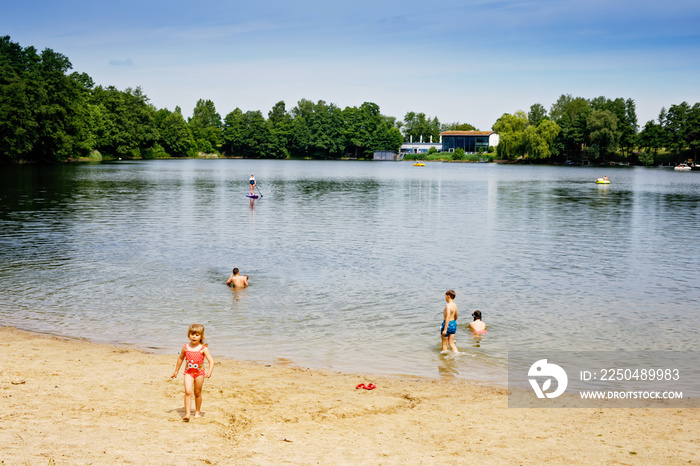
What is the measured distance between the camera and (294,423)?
10.0m

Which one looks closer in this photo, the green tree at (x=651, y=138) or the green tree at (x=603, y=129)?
the green tree at (x=603, y=129)

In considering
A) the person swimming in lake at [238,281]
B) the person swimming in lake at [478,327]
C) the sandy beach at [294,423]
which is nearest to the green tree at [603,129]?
the person swimming in lake at [238,281]

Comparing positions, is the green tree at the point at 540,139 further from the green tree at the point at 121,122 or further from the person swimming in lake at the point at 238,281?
the person swimming in lake at the point at 238,281

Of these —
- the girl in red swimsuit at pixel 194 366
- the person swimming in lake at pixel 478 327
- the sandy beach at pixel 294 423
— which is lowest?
the person swimming in lake at pixel 478 327

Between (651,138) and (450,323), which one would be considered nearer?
(450,323)

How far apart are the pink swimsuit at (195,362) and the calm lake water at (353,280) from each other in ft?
15.7

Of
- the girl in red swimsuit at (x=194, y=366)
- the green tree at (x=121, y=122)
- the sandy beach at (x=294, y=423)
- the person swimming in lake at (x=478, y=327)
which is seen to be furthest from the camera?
the green tree at (x=121, y=122)

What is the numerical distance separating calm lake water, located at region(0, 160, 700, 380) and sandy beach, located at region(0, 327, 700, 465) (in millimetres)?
2282

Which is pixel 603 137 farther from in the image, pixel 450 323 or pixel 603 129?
pixel 450 323

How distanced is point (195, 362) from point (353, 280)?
14546 millimetres

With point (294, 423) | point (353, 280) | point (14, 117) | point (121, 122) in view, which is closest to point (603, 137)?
point (121, 122)

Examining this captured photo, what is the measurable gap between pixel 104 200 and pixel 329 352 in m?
45.5

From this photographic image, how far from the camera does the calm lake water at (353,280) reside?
16.5 m

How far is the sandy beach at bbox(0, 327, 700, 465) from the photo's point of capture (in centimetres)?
866
